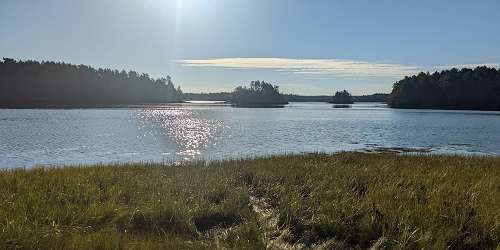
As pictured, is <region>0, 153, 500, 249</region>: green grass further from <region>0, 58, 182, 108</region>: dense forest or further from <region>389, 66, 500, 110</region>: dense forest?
<region>389, 66, 500, 110</region>: dense forest

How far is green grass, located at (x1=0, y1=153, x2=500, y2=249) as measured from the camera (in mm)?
8211

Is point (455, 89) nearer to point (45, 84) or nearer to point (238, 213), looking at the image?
point (45, 84)

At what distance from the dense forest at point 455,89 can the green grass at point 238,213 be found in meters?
168

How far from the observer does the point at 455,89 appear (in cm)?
16862

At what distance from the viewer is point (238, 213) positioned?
10.2m

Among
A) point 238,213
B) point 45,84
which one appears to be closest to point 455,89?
point 45,84

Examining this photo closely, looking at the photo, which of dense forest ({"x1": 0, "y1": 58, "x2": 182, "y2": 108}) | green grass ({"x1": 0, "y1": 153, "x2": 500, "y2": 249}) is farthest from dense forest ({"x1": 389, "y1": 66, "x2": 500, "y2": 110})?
green grass ({"x1": 0, "y1": 153, "x2": 500, "y2": 249})

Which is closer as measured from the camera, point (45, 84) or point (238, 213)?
point (238, 213)

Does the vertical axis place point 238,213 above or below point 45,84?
below

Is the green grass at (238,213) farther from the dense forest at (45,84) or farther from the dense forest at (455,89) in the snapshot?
the dense forest at (455,89)

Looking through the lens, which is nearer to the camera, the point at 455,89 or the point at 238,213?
the point at 238,213

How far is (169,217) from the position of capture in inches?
388

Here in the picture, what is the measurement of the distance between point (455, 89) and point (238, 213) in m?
179

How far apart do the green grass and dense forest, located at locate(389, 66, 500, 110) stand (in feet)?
552
